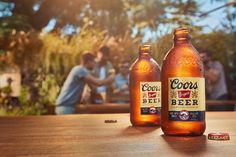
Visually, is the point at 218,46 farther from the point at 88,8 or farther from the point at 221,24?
the point at 88,8

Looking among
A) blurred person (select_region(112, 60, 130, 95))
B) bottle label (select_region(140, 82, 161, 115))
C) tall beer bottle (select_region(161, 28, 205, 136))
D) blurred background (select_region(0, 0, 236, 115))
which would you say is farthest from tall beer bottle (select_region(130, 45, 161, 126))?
blurred person (select_region(112, 60, 130, 95))

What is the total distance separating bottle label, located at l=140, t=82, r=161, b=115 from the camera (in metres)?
0.94

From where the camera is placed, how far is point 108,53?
4.32 m

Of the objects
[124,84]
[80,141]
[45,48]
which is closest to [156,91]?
[80,141]

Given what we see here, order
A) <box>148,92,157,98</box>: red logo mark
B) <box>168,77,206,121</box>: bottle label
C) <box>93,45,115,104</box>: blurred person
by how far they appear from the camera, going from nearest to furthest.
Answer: <box>168,77,206,121</box>: bottle label, <box>148,92,157,98</box>: red logo mark, <box>93,45,115,104</box>: blurred person

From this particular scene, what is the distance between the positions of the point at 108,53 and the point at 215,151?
3.78m

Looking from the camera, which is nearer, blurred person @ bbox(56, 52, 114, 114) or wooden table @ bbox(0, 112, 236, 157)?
wooden table @ bbox(0, 112, 236, 157)

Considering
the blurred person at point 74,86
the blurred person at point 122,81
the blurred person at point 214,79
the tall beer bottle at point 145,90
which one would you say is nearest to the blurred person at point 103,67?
the blurred person at point 122,81

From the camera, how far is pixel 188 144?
64cm

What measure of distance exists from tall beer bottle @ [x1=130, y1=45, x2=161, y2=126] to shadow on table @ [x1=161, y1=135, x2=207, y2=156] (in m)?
0.19

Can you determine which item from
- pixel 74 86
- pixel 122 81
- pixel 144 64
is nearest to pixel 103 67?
pixel 122 81

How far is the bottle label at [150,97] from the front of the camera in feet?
3.07

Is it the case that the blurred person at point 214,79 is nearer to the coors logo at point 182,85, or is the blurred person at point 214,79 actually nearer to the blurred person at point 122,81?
the blurred person at point 122,81

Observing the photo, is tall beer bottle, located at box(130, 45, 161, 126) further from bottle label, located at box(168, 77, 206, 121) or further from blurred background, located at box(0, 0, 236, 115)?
blurred background, located at box(0, 0, 236, 115)
